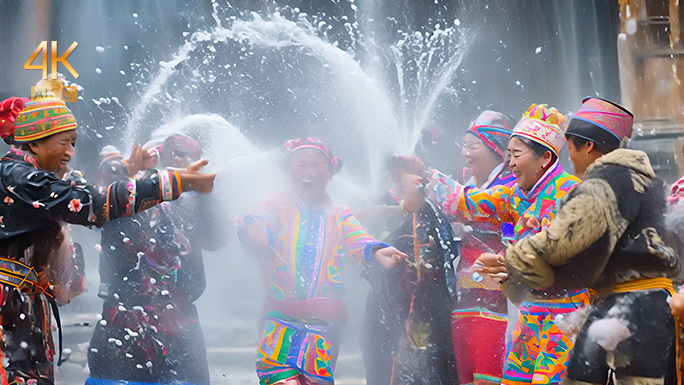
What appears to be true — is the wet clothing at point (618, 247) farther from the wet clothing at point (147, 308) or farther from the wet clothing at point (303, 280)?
the wet clothing at point (147, 308)

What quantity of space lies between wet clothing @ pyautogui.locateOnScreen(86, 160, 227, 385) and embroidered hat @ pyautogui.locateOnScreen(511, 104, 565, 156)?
2.08m

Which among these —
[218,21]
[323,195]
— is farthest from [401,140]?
[218,21]

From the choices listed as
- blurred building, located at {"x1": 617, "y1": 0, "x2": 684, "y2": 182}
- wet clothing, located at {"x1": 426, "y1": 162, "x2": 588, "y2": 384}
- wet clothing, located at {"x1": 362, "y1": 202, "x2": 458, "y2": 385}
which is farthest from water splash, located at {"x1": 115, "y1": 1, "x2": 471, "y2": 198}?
wet clothing, located at {"x1": 426, "y1": 162, "x2": 588, "y2": 384}

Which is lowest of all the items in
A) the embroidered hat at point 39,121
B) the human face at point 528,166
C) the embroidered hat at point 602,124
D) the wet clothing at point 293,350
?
the wet clothing at point 293,350

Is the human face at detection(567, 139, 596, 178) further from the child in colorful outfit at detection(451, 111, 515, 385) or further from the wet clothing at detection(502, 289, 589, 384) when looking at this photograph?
the child in colorful outfit at detection(451, 111, 515, 385)

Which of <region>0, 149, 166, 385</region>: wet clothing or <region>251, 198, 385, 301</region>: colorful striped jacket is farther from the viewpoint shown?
<region>251, 198, 385, 301</region>: colorful striped jacket

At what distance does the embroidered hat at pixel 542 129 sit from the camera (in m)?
3.96

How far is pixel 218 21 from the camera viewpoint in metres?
12.0

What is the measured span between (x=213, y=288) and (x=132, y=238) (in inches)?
170

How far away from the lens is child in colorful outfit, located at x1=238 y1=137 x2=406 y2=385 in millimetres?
4492

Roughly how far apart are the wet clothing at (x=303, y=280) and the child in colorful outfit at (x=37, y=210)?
1105 millimetres

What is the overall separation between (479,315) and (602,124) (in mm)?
1485

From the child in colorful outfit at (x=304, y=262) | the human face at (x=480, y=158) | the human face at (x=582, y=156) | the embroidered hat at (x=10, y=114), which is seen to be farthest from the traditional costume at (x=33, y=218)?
the human face at (x=480, y=158)

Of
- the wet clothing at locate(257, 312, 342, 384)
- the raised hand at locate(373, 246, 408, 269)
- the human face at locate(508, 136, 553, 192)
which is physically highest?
the human face at locate(508, 136, 553, 192)
